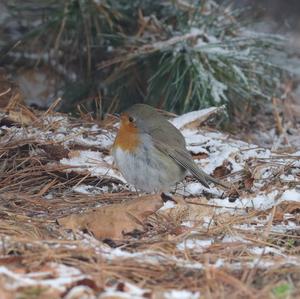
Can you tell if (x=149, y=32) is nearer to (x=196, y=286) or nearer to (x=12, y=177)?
(x=12, y=177)

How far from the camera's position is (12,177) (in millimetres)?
3920

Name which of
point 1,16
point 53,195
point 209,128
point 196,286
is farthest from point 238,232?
point 1,16

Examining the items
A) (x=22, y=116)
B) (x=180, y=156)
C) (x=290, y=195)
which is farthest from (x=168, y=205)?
(x=22, y=116)

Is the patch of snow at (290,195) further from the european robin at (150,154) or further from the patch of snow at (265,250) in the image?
the patch of snow at (265,250)

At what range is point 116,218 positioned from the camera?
3.16 metres

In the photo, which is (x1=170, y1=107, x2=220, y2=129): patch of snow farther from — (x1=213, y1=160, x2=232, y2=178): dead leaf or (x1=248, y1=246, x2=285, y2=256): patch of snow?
(x1=248, y1=246, x2=285, y2=256): patch of snow

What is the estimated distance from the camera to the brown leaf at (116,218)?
3076 millimetres

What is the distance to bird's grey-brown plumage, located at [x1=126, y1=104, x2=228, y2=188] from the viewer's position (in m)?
4.02

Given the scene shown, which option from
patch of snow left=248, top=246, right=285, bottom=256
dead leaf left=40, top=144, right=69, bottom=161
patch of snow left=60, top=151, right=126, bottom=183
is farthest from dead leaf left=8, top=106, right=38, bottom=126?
patch of snow left=248, top=246, right=285, bottom=256

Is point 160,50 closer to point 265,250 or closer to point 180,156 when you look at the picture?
point 180,156

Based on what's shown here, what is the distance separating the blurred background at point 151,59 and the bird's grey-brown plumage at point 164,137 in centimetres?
118

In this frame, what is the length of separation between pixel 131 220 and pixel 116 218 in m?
0.06

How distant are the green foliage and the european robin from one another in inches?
45.1

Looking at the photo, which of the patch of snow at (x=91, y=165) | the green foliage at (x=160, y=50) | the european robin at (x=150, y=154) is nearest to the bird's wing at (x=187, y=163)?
the european robin at (x=150, y=154)
